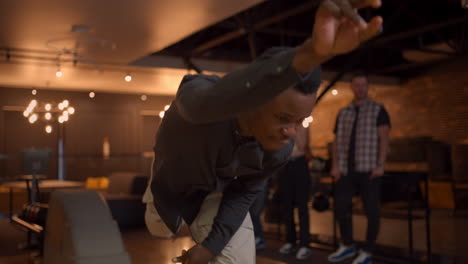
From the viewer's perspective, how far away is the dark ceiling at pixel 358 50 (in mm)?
8117

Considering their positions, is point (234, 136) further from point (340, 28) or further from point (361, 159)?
point (361, 159)

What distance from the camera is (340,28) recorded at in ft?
2.52

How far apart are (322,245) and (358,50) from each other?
5.67 meters

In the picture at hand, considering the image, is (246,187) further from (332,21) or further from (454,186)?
(454,186)

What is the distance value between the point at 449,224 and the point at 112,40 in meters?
5.58

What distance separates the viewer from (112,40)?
7.23 m

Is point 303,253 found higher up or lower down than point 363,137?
lower down

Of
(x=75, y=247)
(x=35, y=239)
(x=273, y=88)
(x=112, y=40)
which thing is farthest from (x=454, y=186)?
(x=273, y=88)

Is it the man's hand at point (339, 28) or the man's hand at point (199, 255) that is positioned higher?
the man's hand at point (339, 28)

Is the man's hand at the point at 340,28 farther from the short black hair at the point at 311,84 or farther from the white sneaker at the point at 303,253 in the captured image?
the white sneaker at the point at 303,253

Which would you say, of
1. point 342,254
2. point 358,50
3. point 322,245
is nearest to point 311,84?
point 342,254

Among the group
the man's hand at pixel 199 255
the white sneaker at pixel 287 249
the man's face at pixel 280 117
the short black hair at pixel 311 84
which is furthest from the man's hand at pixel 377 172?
the short black hair at pixel 311 84

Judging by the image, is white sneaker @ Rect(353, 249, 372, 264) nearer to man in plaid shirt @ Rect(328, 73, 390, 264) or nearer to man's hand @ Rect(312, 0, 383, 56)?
man in plaid shirt @ Rect(328, 73, 390, 264)

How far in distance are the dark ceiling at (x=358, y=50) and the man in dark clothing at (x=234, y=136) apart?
6215 millimetres
